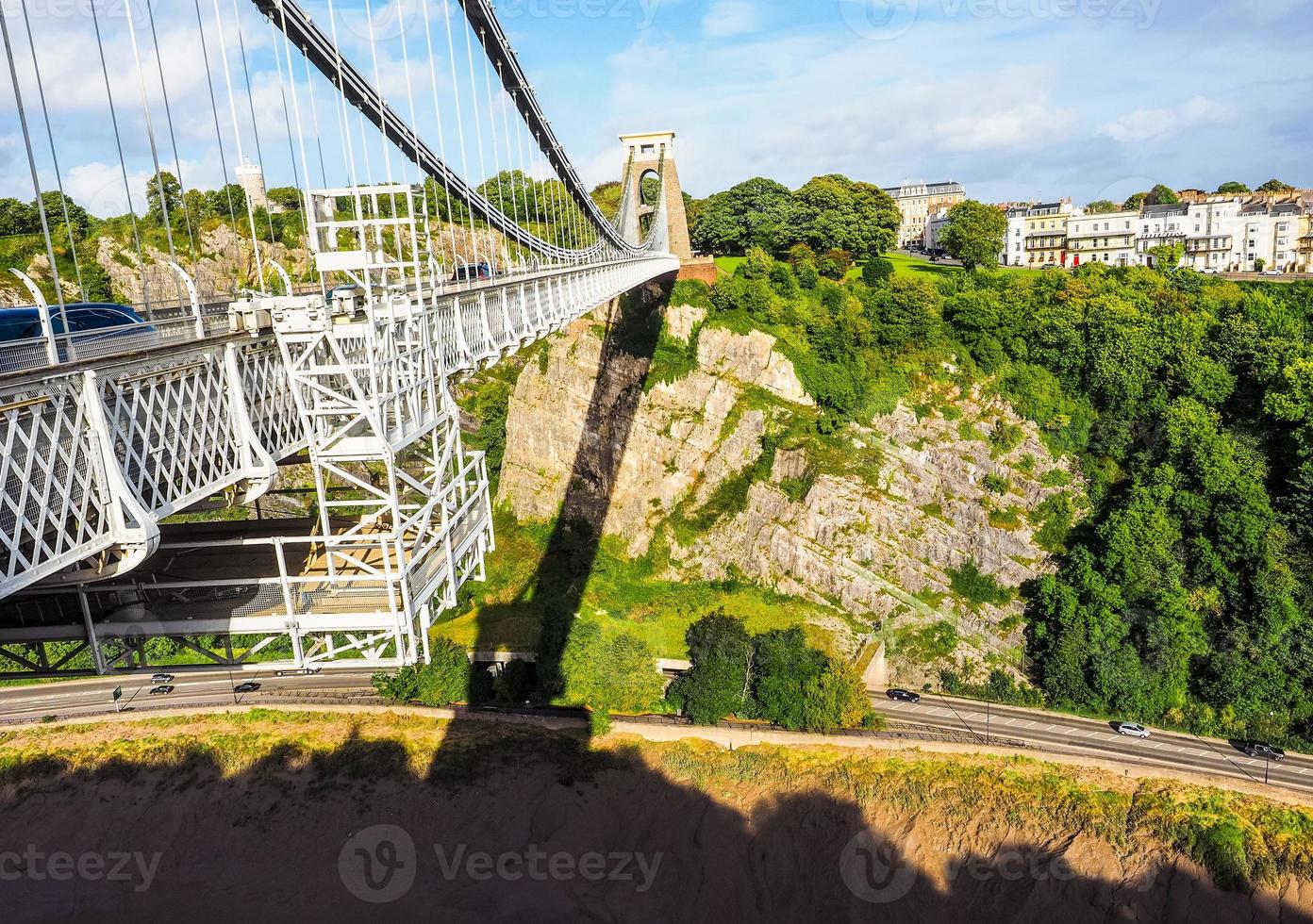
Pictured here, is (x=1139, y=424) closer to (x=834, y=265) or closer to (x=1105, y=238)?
(x=834, y=265)

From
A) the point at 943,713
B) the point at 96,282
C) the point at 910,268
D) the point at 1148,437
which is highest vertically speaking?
the point at 96,282

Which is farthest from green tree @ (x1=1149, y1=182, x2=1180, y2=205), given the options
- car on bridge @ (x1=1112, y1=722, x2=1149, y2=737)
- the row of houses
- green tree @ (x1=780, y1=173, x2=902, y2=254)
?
car on bridge @ (x1=1112, y1=722, x2=1149, y2=737)

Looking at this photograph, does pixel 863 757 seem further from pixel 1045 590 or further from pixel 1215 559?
pixel 1215 559

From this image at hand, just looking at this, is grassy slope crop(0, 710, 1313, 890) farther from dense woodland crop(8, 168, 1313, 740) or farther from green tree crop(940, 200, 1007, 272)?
green tree crop(940, 200, 1007, 272)

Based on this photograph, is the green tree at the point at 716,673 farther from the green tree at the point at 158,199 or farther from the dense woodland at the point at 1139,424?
the green tree at the point at 158,199

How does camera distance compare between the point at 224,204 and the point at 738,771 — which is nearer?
the point at 738,771

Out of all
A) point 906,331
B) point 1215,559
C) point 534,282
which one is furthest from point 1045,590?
point 534,282

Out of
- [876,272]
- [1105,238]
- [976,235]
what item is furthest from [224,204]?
[1105,238]
